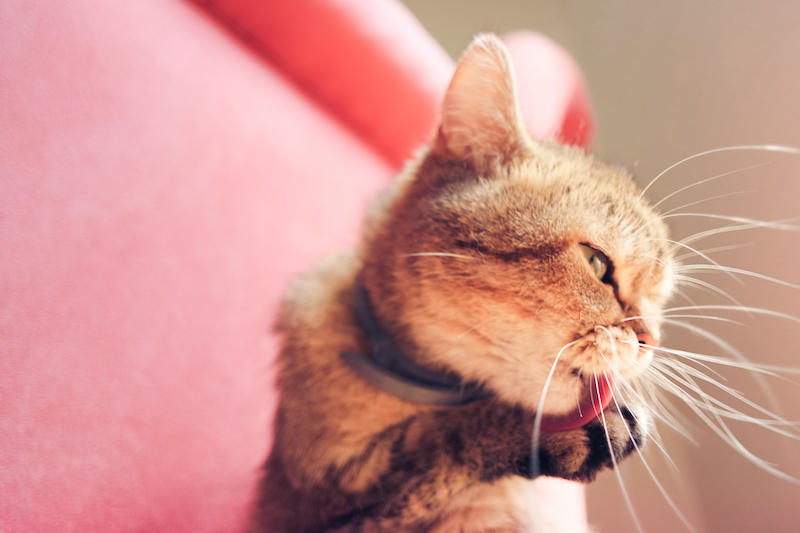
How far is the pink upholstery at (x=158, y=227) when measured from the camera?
68 cm

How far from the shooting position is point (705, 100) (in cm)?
83

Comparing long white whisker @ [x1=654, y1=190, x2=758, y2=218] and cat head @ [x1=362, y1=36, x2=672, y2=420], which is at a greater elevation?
long white whisker @ [x1=654, y1=190, x2=758, y2=218]

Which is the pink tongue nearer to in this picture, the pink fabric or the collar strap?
the collar strap

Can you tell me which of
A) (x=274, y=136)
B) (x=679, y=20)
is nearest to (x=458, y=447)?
(x=274, y=136)

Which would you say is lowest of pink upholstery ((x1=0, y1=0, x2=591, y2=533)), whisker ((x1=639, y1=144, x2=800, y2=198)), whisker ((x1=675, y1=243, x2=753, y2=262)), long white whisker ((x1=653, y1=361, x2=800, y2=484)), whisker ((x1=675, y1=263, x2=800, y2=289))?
pink upholstery ((x1=0, y1=0, x2=591, y2=533))

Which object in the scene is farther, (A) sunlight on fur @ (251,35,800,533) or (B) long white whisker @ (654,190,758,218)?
(B) long white whisker @ (654,190,758,218)

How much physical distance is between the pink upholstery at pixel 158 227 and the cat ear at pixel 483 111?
0.64 metres

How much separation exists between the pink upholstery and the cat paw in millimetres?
628

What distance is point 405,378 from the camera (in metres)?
0.67

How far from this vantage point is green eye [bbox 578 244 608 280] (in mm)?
604

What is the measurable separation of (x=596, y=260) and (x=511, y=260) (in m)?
0.14

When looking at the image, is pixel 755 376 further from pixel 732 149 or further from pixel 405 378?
pixel 405 378

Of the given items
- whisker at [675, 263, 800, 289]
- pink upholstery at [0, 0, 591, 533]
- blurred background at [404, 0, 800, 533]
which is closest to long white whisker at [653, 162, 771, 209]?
blurred background at [404, 0, 800, 533]

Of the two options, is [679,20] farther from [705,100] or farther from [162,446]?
[162,446]
